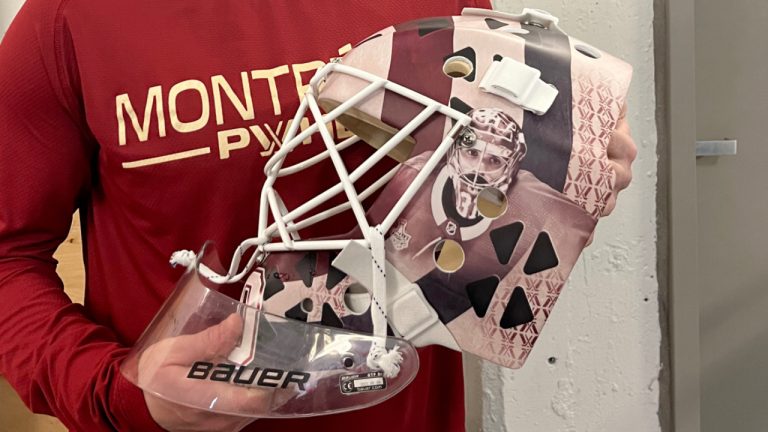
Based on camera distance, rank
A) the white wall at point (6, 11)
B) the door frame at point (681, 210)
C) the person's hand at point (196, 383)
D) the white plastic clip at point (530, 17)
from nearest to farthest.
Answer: the person's hand at point (196, 383) < the white plastic clip at point (530, 17) < the door frame at point (681, 210) < the white wall at point (6, 11)

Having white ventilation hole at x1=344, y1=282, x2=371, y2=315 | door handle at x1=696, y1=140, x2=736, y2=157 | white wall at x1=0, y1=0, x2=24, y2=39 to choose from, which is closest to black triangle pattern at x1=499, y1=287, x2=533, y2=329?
white ventilation hole at x1=344, y1=282, x2=371, y2=315

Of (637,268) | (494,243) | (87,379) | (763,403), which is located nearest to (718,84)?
(637,268)

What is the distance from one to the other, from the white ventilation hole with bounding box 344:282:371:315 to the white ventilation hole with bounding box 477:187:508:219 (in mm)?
106

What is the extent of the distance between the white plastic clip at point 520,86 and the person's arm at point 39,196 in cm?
35

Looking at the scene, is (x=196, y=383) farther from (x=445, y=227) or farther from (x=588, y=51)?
(x=588, y=51)

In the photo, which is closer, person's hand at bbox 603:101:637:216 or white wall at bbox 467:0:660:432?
person's hand at bbox 603:101:637:216

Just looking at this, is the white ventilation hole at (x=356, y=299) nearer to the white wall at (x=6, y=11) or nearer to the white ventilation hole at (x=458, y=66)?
the white ventilation hole at (x=458, y=66)

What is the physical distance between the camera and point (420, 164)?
1.56 ft

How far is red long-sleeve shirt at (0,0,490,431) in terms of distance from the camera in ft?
1.75

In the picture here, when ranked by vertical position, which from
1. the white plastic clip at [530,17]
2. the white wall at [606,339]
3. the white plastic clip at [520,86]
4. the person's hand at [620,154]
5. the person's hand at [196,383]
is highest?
the white plastic clip at [530,17]

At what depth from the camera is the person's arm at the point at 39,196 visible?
522mm

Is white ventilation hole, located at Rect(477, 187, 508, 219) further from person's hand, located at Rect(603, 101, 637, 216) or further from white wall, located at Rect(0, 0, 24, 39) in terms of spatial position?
white wall, located at Rect(0, 0, 24, 39)

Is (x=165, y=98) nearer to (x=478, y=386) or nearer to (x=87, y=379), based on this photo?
(x=87, y=379)

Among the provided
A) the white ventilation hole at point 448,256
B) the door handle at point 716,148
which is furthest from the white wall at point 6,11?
the door handle at point 716,148
